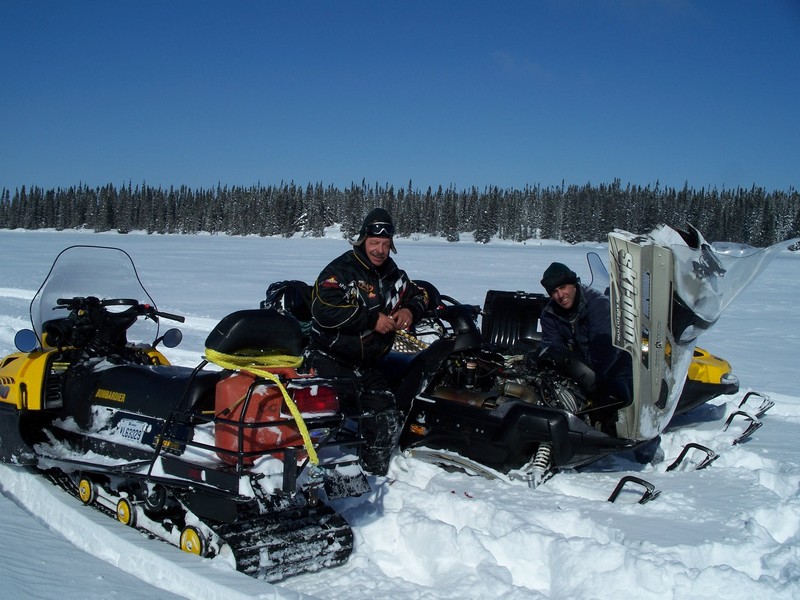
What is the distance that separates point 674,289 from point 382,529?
2.14 metres

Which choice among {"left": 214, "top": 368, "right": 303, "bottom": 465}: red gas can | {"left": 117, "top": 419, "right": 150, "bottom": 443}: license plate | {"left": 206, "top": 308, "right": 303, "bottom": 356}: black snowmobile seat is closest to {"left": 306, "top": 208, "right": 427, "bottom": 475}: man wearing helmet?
{"left": 206, "top": 308, "right": 303, "bottom": 356}: black snowmobile seat

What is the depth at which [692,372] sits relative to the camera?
5.30 m

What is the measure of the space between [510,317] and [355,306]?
8.02ft

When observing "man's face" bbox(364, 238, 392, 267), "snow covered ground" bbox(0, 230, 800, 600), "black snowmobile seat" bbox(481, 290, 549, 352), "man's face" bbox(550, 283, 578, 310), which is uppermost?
"man's face" bbox(364, 238, 392, 267)

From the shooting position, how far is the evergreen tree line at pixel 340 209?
8694cm

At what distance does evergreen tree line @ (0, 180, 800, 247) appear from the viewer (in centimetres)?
8694

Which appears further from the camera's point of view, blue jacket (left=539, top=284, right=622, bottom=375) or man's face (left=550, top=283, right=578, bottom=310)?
man's face (left=550, top=283, right=578, bottom=310)

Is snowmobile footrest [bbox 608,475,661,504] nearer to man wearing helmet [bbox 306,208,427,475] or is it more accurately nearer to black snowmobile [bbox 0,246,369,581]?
man wearing helmet [bbox 306,208,427,475]

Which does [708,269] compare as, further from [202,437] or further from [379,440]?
[202,437]

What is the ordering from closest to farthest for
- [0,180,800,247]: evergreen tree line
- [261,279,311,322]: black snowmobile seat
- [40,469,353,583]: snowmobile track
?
[40,469,353,583]: snowmobile track → [261,279,311,322]: black snowmobile seat → [0,180,800,247]: evergreen tree line

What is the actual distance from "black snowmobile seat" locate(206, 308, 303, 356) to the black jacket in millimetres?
690

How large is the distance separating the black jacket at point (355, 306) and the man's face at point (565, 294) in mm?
1121

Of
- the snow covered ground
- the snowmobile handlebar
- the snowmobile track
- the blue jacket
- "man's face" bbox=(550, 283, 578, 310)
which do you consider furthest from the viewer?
"man's face" bbox=(550, 283, 578, 310)

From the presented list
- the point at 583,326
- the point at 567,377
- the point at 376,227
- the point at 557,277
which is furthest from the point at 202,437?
the point at 583,326
